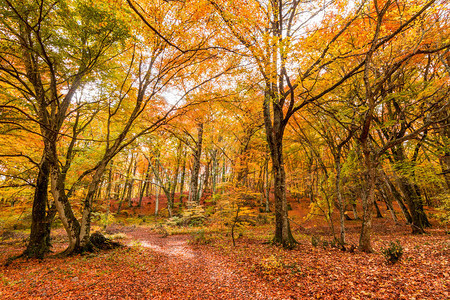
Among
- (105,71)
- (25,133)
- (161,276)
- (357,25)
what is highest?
(357,25)

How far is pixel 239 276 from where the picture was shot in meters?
4.97

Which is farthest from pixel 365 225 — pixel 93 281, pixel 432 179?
pixel 93 281

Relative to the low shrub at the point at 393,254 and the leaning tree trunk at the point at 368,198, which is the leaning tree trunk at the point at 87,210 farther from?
the low shrub at the point at 393,254

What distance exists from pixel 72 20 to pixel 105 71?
5.11ft

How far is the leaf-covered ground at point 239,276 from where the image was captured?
3586 mm

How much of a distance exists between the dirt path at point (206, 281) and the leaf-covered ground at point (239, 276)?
22mm

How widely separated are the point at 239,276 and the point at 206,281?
90 cm

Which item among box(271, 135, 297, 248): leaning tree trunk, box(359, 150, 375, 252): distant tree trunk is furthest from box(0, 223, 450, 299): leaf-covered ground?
box(271, 135, 297, 248): leaning tree trunk

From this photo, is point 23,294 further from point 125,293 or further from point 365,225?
point 365,225

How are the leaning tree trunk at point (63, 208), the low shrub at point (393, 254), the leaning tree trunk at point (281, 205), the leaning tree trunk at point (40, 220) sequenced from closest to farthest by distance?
the low shrub at point (393, 254)
the leaning tree trunk at point (63, 208)
the leaning tree trunk at point (40, 220)
the leaning tree trunk at point (281, 205)

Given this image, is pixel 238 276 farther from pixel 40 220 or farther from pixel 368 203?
pixel 40 220

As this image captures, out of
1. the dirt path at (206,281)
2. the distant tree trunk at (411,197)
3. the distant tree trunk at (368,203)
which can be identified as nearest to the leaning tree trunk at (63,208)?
the dirt path at (206,281)

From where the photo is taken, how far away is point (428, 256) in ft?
15.8

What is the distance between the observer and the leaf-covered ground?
3586mm
